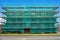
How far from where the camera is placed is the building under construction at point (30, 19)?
161 feet

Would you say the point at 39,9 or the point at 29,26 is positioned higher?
the point at 39,9

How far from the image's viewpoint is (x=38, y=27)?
49.5 metres

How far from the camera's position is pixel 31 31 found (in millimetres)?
50312

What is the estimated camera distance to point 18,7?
4847 centimetres

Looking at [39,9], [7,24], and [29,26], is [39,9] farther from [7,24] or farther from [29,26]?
[7,24]

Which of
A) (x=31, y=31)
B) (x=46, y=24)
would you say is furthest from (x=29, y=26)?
(x=46, y=24)

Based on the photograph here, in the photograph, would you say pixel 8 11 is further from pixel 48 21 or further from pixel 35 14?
pixel 48 21

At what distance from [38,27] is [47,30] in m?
2.82

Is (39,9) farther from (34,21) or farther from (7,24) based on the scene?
(7,24)

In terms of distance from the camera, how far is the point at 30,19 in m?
49.6

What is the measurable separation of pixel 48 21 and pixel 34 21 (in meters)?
4.13

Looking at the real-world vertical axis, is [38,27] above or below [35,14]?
below

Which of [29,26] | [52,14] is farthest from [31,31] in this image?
[52,14]

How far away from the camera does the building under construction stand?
48.9 m
